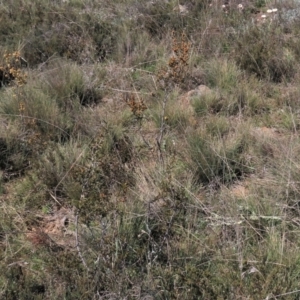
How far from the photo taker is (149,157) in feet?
14.4

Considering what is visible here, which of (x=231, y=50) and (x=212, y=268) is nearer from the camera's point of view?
(x=212, y=268)

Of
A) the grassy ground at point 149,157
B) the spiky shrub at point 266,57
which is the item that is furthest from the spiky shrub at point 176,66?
the spiky shrub at point 266,57

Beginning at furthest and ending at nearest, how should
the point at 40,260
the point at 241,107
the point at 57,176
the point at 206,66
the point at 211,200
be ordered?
the point at 206,66 → the point at 241,107 → the point at 57,176 → the point at 211,200 → the point at 40,260

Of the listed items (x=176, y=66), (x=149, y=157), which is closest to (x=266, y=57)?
(x=176, y=66)

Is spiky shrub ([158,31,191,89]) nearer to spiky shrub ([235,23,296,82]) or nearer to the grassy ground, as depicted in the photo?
the grassy ground

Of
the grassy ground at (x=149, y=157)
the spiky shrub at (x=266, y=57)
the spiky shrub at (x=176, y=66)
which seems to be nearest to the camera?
the grassy ground at (x=149, y=157)

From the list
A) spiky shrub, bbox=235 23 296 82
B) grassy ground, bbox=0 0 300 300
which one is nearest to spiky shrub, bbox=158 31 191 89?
grassy ground, bbox=0 0 300 300

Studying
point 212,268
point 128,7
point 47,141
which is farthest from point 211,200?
point 128,7

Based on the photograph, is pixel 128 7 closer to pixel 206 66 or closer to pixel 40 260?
pixel 206 66

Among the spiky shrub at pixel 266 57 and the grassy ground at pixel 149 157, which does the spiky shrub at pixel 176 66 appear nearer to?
the grassy ground at pixel 149 157

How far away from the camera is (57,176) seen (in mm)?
4133

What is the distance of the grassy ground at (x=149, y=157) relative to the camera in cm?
305

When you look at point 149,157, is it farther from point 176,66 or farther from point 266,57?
point 266,57

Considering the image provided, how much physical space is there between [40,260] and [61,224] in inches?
17.8
